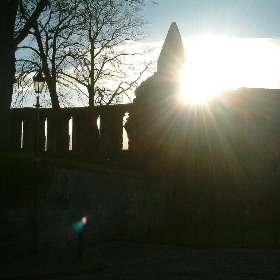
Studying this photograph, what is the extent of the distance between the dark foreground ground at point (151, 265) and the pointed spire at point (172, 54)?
21.0m

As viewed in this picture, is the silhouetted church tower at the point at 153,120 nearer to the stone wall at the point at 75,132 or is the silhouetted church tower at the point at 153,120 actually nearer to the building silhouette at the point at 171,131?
the building silhouette at the point at 171,131

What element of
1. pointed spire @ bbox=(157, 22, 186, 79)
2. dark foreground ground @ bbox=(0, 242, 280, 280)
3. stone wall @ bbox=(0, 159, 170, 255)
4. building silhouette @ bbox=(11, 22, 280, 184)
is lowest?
dark foreground ground @ bbox=(0, 242, 280, 280)

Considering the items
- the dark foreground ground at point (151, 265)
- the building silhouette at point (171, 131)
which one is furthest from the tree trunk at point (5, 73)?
the building silhouette at point (171, 131)

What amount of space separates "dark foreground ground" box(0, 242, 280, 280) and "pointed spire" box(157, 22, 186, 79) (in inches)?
828

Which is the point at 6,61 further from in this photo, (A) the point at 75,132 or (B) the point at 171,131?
(A) the point at 75,132

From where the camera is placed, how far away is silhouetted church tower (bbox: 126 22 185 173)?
35781 millimetres

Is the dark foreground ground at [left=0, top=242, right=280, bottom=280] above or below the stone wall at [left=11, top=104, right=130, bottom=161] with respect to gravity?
below

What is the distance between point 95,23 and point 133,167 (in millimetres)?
9837

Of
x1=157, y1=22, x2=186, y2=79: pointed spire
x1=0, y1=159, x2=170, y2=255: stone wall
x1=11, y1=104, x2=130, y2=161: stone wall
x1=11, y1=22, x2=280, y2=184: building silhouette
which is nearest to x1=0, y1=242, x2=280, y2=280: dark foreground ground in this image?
x1=0, y1=159, x2=170, y2=255: stone wall

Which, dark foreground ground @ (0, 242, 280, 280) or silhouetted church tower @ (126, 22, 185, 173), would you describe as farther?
silhouetted church tower @ (126, 22, 185, 173)

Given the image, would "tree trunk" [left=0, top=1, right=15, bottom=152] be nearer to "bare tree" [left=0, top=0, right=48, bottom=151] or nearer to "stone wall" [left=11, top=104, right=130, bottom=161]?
"bare tree" [left=0, top=0, right=48, bottom=151]

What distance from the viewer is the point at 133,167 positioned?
36375mm

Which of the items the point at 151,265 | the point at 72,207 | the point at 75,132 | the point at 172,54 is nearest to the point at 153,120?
the point at 75,132

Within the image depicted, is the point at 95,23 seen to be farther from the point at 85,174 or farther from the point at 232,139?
the point at 85,174
